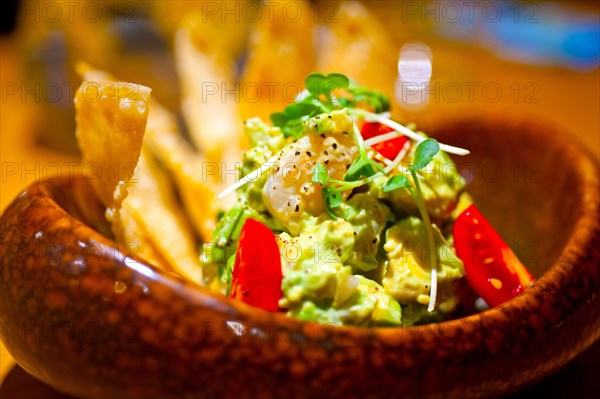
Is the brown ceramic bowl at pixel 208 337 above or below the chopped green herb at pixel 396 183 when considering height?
below

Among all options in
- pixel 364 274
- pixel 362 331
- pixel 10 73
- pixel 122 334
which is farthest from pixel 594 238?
pixel 10 73

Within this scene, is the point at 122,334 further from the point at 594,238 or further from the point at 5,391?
the point at 594,238

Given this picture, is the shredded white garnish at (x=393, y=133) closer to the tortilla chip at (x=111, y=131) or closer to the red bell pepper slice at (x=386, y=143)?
the red bell pepper slice at (x=386, y=143)

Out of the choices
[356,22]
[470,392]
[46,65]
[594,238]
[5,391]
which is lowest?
[5,391]

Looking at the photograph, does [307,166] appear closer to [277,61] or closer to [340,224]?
[340,224]

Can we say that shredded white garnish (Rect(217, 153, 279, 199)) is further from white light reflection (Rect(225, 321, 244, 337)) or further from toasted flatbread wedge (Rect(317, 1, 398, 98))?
toasted flatbread wedge (Rect(317, 1, 398, 98))

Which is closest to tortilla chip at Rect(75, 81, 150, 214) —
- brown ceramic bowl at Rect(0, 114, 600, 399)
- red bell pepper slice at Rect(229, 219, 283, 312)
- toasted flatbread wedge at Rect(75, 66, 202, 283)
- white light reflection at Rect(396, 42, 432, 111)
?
toasted flatbread wedge at Rect(75, 66, 202, 283)

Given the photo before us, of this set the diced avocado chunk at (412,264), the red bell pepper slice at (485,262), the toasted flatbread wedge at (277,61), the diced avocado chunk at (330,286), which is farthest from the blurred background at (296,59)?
the diced avocado chunk at (330,286)
